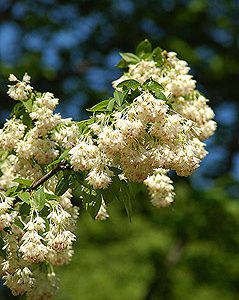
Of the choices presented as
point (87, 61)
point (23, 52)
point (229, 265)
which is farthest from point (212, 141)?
point (229, 265)

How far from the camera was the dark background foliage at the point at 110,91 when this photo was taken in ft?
28.0

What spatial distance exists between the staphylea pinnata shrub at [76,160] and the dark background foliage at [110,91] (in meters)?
4.61

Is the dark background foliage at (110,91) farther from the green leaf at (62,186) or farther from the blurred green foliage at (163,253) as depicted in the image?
the green leaf at (62,186)

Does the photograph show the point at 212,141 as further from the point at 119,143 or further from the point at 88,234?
the point at 119,143

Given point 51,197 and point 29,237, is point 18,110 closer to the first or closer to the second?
point 51,197

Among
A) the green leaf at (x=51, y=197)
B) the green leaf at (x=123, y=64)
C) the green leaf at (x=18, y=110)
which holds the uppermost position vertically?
the green leaf at (x=123, y=64)

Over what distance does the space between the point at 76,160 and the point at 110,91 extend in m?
9.88

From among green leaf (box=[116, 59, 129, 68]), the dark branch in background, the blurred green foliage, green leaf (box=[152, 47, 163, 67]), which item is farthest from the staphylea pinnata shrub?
the blurred green foliage

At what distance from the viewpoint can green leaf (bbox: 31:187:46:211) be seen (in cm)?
249

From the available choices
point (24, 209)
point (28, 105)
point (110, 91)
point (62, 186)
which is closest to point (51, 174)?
point (62, 186)

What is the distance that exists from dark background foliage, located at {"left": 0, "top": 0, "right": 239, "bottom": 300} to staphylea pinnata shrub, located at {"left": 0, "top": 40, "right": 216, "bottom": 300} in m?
4.61

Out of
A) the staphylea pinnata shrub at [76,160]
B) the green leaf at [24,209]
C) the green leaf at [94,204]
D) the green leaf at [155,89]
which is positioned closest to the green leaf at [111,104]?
the staphylea pinnata shrub at [76,160]

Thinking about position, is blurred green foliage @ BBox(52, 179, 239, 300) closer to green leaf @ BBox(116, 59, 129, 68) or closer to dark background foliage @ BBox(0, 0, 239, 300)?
dark background foliage @ BBox(0, 0, 239, 300)

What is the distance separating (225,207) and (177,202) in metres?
1.07
